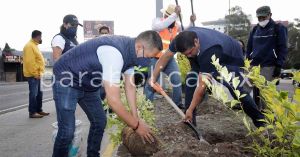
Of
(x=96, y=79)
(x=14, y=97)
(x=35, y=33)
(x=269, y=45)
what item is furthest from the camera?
(x=14, y=97)

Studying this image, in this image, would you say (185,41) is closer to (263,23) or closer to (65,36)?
(65,36)

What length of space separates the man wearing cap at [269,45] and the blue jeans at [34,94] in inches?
184

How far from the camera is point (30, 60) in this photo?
8398mm

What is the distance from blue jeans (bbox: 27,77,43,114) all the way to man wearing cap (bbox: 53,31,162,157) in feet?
14.2

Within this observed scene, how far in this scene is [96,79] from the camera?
369cm

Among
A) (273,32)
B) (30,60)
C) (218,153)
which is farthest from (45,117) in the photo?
(218,153)

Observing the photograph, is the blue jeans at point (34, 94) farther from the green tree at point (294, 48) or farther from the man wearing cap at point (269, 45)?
the green tree at point (294, 48)

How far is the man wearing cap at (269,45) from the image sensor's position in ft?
21.0

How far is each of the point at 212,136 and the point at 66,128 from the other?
224 centimetres

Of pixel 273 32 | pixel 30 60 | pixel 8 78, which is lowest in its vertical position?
pixel 8 78

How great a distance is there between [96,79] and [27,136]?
3.06 metres

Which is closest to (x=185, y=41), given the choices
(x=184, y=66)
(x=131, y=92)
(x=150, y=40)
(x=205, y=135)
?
(x=131, y=92)

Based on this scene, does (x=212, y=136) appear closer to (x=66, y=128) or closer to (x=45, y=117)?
(x=66, y=128)

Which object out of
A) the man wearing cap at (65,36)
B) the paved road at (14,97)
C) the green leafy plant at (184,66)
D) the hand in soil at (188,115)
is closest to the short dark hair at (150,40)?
the hand in soil at (188,115)
